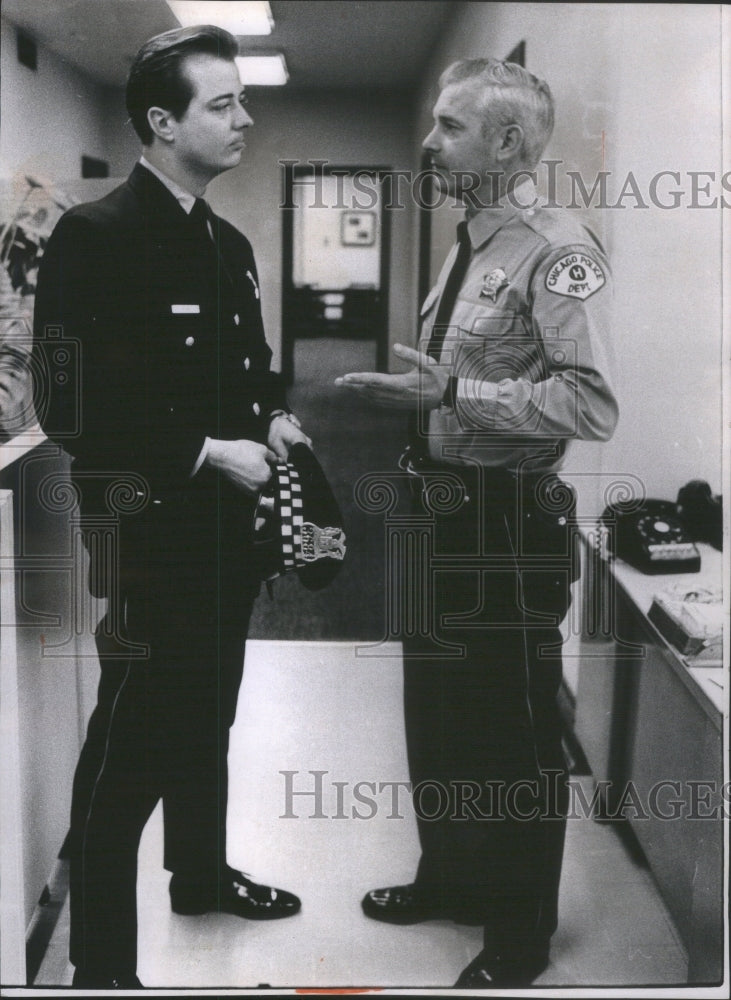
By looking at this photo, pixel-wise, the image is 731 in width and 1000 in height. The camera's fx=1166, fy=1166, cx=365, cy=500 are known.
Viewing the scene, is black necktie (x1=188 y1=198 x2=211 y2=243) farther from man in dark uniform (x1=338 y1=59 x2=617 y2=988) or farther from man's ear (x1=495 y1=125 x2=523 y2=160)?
man's ear (x1=495 y1=125 x2=523 y2=160)

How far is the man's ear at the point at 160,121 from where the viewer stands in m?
2.33

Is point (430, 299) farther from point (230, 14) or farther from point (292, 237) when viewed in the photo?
point (230, 14)

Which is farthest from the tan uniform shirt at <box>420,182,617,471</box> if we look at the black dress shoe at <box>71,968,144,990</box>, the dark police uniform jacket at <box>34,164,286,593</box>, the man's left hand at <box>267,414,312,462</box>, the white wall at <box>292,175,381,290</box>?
the black dress shoe at <box>71,968,144,990</box>

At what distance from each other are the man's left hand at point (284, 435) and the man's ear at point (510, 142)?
0.68 meters

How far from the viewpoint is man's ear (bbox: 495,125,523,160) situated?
2342 millimetres

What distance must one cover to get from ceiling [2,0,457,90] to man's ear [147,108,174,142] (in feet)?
0.28

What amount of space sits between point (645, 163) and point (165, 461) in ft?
3.79

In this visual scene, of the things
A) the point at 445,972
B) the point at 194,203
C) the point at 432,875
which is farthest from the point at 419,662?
the point at 194,203

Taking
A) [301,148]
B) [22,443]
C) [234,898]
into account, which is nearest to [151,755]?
[234,898]

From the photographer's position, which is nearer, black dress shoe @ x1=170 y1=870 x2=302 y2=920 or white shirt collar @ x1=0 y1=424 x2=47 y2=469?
white shirt collar @ x1=0 y1=424 x2=47 y2=469

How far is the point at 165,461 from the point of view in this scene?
2.38 metres

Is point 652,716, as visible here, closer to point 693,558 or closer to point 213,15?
point 693,558

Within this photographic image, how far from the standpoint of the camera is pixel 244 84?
234 cm

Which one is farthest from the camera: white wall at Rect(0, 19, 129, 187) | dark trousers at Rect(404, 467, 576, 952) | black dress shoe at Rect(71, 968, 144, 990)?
black dress shoe at Rect(71, 968, 144, 990)
